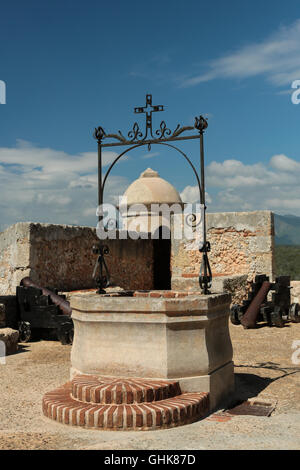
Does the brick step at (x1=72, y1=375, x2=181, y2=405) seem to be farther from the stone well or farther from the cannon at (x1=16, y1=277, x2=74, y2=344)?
the cannon at (x1=16, y1=277, x2=74, y2=344)

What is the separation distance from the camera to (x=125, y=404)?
390cm

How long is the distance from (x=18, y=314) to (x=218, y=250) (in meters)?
5.28

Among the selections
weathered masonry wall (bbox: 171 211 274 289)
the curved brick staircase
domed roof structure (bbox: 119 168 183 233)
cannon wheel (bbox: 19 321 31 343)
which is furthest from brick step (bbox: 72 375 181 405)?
domed roof structure (bbox: 119 168 183 233)

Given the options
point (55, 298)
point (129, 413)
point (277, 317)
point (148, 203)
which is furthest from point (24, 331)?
point (148, 203)

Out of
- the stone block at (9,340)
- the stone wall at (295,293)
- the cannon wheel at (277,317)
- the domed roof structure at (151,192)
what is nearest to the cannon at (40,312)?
the stone block at (9,340)

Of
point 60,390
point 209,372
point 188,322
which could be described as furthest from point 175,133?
point 60,390

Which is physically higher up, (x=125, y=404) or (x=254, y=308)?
(x=254, y=308)

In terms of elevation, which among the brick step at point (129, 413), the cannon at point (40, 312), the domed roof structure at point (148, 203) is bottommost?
the brick step at point (129, 413)

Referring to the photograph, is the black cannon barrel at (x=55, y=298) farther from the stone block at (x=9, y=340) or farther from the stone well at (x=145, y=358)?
the stone well at (x=145, y=358)

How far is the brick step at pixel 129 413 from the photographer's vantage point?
12.2ft

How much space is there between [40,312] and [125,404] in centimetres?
461

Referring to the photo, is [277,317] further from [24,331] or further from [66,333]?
[24,331]

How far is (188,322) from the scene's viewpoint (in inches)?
169
